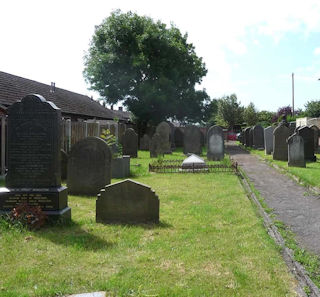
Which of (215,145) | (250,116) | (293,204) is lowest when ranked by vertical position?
(293,204)

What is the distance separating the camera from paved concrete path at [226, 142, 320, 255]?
19.5 ft

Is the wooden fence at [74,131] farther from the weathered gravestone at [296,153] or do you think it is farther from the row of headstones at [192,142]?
the weathered gravestone at [296,153]

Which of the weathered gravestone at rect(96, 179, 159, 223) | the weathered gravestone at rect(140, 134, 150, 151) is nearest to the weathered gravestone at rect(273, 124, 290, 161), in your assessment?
the weathered gravestone at rect(140, 134, 150, 151)

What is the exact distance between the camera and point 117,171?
42.2 feet

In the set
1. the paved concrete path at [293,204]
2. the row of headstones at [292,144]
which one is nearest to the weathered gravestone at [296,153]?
the row of headstones at [292,144]

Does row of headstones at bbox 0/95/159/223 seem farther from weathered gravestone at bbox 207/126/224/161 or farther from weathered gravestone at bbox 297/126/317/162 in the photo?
weathered gravestone at bbox 297/126/317/162

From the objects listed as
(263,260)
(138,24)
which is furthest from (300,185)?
(138,24)

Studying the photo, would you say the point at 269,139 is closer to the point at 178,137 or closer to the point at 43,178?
the point at 178,137

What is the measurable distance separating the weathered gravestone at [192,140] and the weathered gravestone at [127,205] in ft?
54.3

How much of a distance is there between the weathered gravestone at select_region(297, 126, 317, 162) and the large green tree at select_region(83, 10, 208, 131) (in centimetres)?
1622

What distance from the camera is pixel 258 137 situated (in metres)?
28.0

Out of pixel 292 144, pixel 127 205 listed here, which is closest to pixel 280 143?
pixel 292 144

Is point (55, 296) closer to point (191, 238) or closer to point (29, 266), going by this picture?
point (29, 266)

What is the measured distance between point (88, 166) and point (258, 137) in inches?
822
